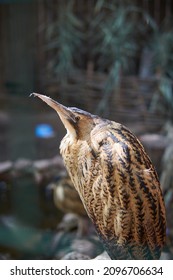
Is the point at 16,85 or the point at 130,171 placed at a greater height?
the point at 16,85

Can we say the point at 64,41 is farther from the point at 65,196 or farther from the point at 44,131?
the point at 65,196

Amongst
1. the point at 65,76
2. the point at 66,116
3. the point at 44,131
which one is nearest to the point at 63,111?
the point at 66,116

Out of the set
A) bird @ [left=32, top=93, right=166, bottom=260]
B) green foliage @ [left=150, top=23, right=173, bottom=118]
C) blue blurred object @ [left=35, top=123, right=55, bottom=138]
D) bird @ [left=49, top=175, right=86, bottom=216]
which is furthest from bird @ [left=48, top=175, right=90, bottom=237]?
green foliage @ [left=150, top=23, right=173, bottom=118]

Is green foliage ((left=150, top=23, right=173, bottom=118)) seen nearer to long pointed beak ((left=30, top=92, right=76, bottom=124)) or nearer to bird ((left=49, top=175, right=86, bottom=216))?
bird ((left=49, top=175, right=86, bottom=216))

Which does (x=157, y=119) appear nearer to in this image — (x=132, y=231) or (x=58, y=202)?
(x=58, y=202)

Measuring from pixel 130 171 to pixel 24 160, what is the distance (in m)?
0.65

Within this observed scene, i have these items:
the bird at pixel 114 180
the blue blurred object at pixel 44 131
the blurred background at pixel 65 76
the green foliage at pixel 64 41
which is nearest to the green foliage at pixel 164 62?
the blurred background at pixel 65 76

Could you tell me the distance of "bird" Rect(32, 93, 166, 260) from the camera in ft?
3.53

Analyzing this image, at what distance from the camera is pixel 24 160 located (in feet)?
5.44

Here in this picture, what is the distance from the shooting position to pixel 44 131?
58.0 inches

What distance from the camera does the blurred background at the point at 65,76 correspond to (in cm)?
157

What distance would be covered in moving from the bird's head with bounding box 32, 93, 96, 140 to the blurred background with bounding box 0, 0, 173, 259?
0.40 meters
